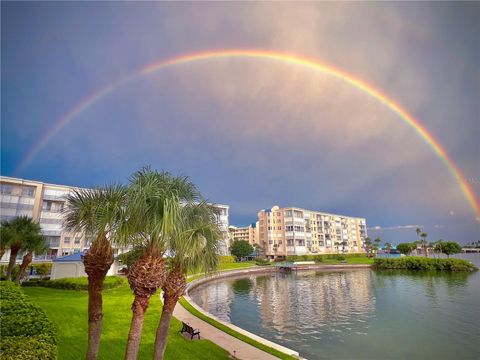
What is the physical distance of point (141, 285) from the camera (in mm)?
10930

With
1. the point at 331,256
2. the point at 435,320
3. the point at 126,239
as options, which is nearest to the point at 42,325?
the point at 126,239

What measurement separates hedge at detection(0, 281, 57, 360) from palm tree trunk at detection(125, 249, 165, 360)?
9.00ft

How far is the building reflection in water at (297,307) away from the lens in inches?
1011

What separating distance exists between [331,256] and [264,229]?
2977cm

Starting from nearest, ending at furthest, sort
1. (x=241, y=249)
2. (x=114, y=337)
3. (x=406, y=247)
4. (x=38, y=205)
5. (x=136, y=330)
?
1. (x=136, y=330)
2. (x=114, y=337)
3. (x=38, y=205)
4. (x=241, y=249)
5. (x=406, y=247)

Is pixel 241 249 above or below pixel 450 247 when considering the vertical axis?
below

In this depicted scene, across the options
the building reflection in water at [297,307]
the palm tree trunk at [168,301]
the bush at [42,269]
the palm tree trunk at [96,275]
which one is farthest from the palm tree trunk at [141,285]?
the bush at [42,269]

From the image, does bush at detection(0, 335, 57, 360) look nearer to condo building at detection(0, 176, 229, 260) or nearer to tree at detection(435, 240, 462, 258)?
condo building at detection(0, 176, 229, 260)

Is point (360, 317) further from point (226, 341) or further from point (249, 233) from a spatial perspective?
point (249, 233)

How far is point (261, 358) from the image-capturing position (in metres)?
15.0

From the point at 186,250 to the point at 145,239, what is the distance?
5.76 feet

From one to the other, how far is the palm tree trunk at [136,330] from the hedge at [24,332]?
2707mm

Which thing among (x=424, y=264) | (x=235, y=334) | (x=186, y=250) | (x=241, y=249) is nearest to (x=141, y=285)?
(x=186, y=250)

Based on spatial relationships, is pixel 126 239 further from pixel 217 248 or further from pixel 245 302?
pixel 245 302
